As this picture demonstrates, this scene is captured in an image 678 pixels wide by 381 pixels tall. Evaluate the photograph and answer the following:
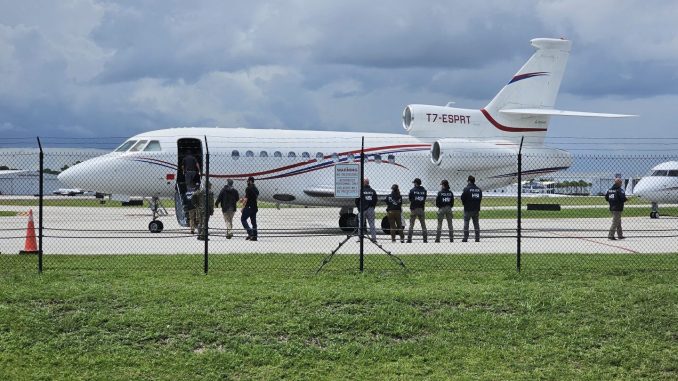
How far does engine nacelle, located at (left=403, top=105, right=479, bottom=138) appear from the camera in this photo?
30000 millimetres

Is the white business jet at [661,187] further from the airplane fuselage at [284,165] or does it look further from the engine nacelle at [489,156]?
the airplane fuselage at [284,165]

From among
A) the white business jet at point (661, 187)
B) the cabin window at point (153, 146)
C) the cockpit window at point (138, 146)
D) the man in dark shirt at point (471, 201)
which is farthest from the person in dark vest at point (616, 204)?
the cockpit window at point (138, 146)

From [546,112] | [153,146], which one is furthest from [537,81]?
[153,146]

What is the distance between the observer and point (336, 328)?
10477 mm

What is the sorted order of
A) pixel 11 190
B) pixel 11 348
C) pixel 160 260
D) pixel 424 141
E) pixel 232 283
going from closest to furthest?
pixel 11 348 → pixel 232 283 → pixel 160 260 → pixel 424 141 → pixel 11 190

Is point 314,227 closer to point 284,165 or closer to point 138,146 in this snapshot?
point 284,165

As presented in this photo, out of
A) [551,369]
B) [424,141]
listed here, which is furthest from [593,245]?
[551,369]

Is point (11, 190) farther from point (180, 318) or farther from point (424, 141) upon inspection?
point (180, 318)

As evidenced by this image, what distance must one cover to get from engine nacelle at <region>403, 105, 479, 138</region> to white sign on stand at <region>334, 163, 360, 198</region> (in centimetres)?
1354

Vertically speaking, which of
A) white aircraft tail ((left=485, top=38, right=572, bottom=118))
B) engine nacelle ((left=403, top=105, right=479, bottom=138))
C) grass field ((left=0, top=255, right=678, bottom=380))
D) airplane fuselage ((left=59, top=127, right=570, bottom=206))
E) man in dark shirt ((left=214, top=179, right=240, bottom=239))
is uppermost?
white aircraft tail ((left=485, top=38, right=572, bottom=118))

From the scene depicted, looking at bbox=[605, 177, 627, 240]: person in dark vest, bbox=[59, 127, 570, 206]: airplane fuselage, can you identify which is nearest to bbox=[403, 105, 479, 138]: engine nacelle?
bbox=[59, 127, 570, 206]: airplane fuselage

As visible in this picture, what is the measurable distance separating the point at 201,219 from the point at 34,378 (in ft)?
47.3

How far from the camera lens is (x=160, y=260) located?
17.0 m

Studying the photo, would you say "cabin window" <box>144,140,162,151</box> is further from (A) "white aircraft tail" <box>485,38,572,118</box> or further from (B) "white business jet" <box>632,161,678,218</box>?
(B) "white business jet" <box>632,161,678,218</box>
